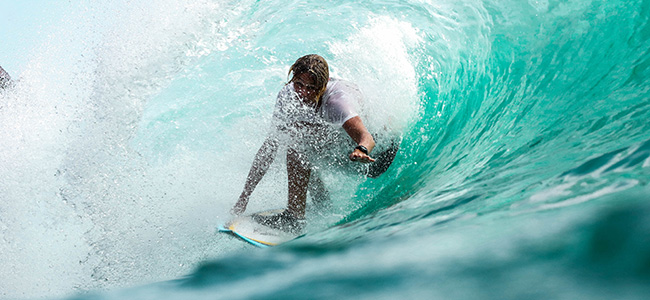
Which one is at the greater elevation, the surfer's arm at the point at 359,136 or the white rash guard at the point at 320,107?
the white rash guard at the point at 320,107

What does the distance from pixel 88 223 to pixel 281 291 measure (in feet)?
9.56

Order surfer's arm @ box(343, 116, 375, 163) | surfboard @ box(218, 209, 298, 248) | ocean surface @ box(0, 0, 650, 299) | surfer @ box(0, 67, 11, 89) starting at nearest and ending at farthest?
1. ocean surface @ box(0, 0, 650, 299)
2. surfer's arm @ box(343, 116, 375, 163)
3. surfboard @ box(218, 209, 298, 248)
4. surfer @ box(0, 67, 11, 89)

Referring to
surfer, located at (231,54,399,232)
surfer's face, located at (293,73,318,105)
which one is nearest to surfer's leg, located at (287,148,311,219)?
surfer, located at (231,54,399,232)

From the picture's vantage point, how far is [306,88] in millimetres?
2717

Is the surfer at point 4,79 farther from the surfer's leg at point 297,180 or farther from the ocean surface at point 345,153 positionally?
the surfer's leg at point 297,180

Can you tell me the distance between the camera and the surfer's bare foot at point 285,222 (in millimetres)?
2814

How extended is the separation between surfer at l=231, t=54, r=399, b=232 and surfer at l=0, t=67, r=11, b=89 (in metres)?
2.86

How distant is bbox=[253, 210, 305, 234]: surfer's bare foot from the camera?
281 cm

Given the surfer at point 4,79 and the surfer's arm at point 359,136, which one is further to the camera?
the surfer at point 4,79

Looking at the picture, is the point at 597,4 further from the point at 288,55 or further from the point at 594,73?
the point at 288,55

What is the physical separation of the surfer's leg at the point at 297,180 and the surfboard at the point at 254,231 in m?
0.17

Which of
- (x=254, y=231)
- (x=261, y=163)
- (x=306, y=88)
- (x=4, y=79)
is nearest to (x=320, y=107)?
(x=306, y=88)

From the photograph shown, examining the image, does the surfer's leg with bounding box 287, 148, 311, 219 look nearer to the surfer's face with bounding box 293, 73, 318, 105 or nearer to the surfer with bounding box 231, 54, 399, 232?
the surfer with bounding box 231, 54, 399, 232

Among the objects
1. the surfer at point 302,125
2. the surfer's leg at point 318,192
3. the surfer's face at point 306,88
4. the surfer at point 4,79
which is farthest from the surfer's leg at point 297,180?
the surfer at point 4,79
